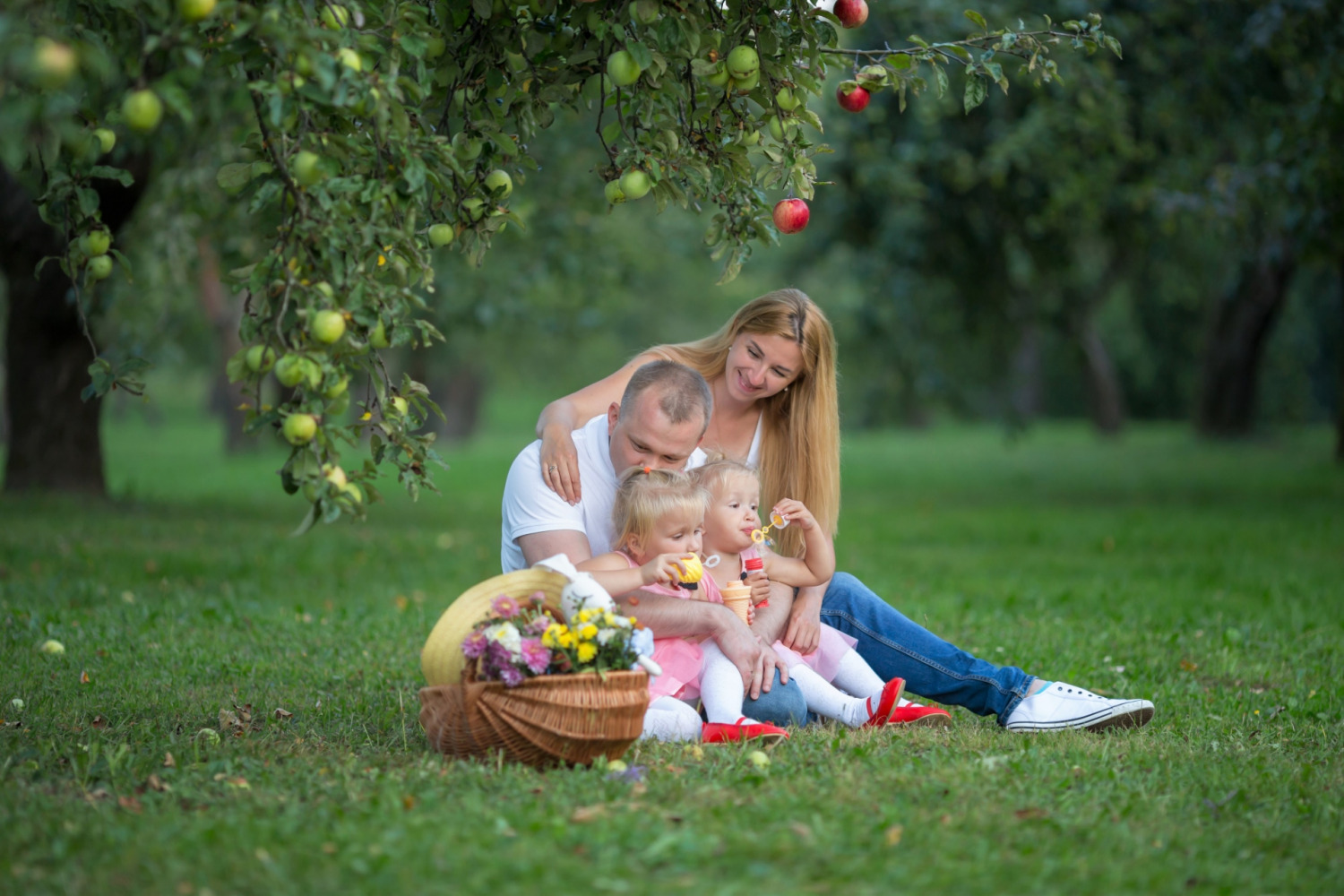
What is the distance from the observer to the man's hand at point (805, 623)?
161 inches

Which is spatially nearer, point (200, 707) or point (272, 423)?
point (272, 423)

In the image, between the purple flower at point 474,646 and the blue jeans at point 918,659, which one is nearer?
the purple flower at point 474,646

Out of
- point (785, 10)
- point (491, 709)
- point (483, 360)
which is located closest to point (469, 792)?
point (491, 709)

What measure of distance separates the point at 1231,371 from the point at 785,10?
16.7 metres

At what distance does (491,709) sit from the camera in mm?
3176

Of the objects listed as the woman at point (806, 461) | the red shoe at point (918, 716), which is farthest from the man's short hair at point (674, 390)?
the red shoe at point (918, 716)

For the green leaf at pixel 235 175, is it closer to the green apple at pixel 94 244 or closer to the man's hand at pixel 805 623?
the green apple at pixel 94 244

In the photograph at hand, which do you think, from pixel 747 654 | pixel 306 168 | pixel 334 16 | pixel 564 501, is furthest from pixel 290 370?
pixel 747 654

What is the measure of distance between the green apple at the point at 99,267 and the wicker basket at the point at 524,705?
1.27 meters

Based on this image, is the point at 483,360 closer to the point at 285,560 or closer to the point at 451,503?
the point at 451,503

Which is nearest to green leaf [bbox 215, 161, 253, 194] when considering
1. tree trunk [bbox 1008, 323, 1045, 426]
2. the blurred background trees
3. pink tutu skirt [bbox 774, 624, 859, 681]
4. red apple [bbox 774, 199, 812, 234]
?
red apple [bbox 774, 199, 812, 234]

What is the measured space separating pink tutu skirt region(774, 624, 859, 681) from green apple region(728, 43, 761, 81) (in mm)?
1905

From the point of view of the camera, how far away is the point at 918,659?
13.6 feet

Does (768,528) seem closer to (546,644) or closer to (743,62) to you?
(546,644)
